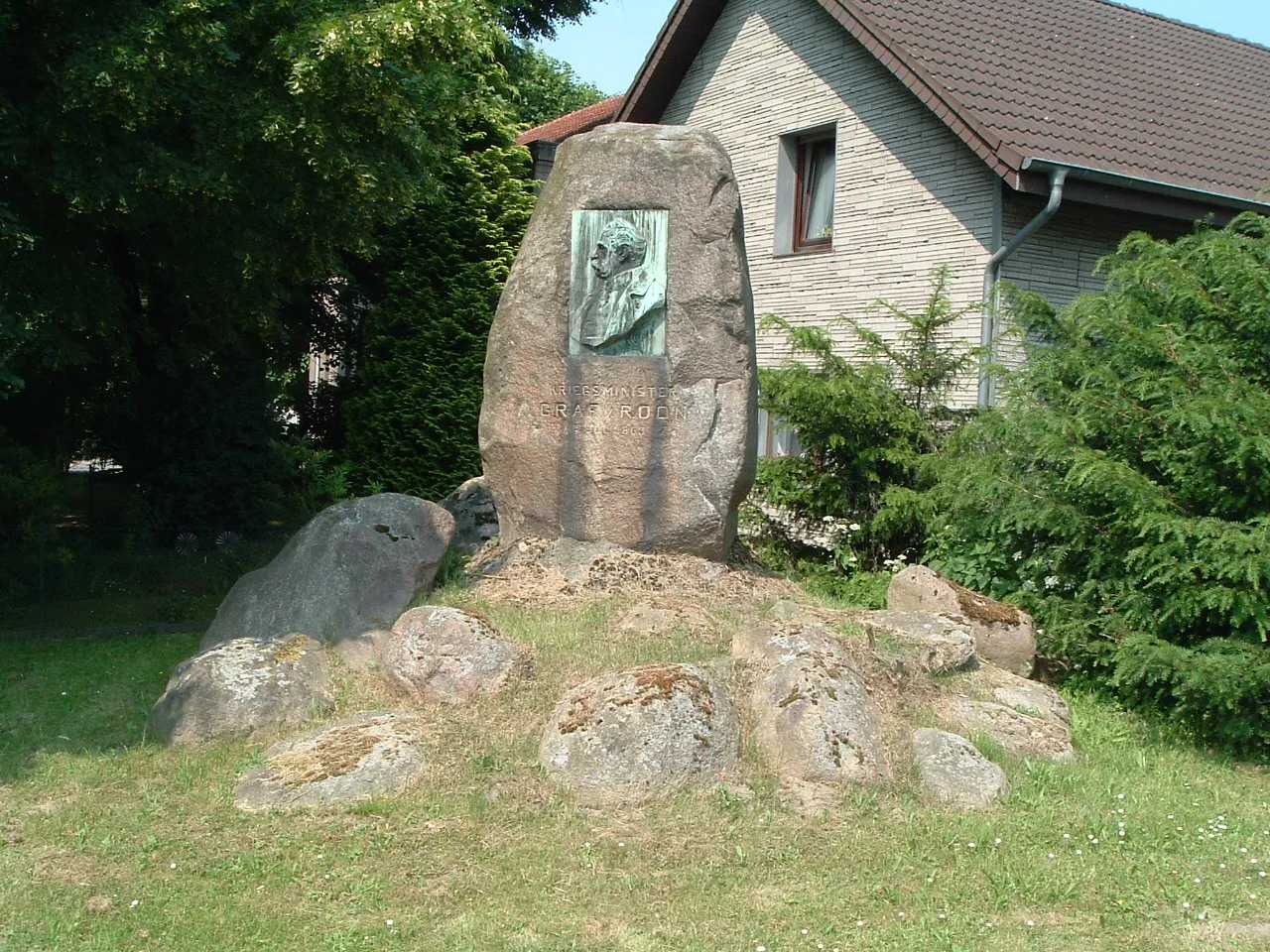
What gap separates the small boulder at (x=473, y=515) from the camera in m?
9.14

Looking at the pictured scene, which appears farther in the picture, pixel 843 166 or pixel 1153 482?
pixel 843 166

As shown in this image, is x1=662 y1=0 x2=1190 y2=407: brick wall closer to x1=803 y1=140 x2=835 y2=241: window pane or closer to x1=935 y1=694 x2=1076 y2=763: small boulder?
x1=803 y1=140 x2=835 y2=241: window pane

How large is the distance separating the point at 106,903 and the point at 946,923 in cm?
325

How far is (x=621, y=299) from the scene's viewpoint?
771 cm

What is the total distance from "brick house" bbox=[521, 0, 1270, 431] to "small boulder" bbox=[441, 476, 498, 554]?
4582 mm

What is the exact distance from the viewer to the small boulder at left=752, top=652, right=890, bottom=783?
567 cm

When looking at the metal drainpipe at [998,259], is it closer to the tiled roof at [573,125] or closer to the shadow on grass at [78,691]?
the shadow on grass at [78,691]

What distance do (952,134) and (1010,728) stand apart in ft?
24.6

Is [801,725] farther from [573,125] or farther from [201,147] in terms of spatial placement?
[573,125]

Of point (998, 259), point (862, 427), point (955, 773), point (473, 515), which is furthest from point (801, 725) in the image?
point (998, 259)

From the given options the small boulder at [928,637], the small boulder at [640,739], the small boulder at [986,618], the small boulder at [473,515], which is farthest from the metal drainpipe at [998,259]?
the small boulder at [640,739]

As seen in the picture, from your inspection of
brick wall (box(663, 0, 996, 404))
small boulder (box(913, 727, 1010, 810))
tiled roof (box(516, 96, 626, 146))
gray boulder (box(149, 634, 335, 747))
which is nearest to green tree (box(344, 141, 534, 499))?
brick wall (box(663, 0, 996, 404))

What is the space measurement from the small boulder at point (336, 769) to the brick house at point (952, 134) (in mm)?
6706

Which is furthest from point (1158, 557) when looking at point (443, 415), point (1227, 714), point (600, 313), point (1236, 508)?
point (443, 415)
